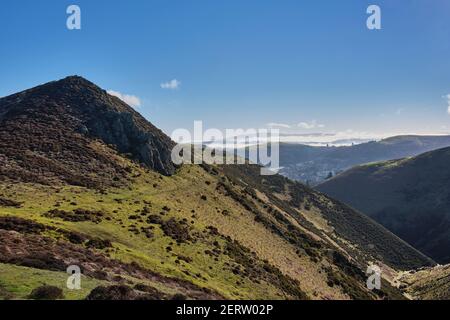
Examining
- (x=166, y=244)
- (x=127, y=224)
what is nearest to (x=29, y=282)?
(x=166, y=244)

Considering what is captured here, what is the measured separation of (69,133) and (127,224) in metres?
37.1

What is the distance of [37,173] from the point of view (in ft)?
196

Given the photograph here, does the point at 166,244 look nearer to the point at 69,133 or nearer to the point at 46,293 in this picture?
the point at 46,293

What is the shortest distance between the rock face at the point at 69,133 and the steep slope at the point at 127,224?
22 cm

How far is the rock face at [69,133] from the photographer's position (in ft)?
212

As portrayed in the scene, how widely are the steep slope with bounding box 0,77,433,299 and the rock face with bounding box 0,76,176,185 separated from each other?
0.22 meters

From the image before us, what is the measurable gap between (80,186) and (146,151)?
24080 mm

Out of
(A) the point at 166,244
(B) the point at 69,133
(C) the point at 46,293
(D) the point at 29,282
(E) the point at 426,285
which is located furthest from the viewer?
(E) the point at 426,285

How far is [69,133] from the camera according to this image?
7844cm

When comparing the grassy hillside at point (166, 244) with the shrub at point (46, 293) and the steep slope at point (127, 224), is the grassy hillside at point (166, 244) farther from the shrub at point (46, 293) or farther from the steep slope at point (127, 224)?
the shrub at point (46, 293)

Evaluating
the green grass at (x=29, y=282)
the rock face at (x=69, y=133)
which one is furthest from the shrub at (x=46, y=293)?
the rock face at (x=69, y=133)

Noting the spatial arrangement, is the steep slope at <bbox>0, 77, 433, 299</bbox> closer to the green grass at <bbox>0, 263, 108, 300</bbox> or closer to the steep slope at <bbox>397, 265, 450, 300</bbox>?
the green grass at <bbox>0, 263, 108, 300</bbox>

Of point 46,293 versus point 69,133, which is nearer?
point 46,293
